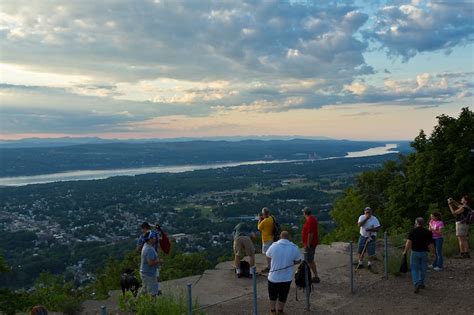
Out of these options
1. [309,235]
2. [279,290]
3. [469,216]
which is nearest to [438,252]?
[469,216]

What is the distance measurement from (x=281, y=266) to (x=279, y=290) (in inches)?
19.1

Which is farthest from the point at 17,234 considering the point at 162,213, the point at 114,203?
the point at 114,203

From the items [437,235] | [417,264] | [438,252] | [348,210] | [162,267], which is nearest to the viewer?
[417,264]

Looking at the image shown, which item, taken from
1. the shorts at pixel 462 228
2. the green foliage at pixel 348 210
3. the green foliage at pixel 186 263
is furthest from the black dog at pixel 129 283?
the green foliage at pixel 348 210

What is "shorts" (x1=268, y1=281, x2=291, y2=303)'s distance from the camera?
7805mm

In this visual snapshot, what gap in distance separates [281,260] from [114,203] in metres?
88.3

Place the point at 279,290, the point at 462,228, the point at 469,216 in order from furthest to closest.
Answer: the point at 462,228
the point at 469,216
the point at 279,290

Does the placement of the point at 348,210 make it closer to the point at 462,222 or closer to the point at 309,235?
the point at 462,222

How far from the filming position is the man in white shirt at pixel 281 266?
7.71 metres

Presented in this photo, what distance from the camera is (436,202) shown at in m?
24.9

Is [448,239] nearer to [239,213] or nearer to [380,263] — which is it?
[380,263]

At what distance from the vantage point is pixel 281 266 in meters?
7.70

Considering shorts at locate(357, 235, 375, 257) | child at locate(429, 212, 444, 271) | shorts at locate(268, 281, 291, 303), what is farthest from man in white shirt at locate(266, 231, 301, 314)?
child at locate(429, 212, 444, 271)

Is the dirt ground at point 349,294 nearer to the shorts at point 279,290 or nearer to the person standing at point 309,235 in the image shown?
the shorts at point 279,290
